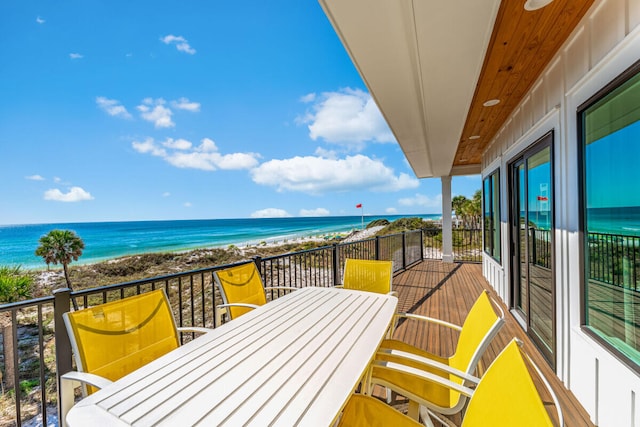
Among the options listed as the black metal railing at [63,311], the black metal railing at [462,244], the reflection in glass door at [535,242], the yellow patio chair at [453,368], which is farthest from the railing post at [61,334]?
the black metal railing at [462,244]

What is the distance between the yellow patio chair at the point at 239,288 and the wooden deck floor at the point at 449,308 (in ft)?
4.43

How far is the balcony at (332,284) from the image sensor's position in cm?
157

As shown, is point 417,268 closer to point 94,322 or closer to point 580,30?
point 580,30

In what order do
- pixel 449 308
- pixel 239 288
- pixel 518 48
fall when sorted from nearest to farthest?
pixel 518 48
pixel 239 288
pixel 449 308

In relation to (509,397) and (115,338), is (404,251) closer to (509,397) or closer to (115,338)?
(115,338)

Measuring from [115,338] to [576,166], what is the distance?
3011 millimetres

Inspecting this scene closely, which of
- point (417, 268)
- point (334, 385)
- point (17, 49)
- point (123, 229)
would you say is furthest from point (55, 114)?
point (334, 385)

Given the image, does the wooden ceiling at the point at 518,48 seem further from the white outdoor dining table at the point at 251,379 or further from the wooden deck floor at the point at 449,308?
the wooden deck floor at the point at 449,308

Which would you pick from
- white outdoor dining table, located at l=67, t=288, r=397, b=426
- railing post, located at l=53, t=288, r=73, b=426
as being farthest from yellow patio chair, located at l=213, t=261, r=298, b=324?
railing post, located at l=53, t=288, r=73, b=426

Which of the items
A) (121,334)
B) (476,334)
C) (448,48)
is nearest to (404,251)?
(448,48)

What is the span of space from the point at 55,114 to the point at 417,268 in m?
44.5

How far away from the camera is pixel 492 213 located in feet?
16.5

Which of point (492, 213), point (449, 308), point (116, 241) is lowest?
point (116, 241)

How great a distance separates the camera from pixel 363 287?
114 inches
